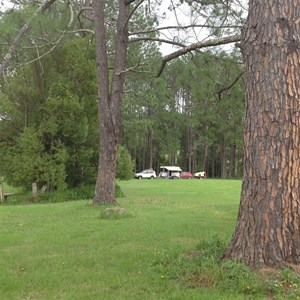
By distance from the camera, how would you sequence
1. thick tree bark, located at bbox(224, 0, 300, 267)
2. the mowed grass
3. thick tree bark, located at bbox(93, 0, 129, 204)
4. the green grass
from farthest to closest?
thick tree bark, located at bbox(93, 0, 129, 204), thick tree bark, located at bbox(224, 0, 300, 267), the mowed grass, the green grass

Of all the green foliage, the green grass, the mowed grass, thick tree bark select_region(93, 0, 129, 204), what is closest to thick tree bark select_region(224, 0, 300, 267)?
the green grass

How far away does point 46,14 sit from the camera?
35.0 ft

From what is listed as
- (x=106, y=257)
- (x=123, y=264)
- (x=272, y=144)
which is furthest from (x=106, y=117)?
(x=272, y=144)

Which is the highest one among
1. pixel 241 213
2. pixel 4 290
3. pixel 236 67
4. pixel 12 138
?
pixel 236 67

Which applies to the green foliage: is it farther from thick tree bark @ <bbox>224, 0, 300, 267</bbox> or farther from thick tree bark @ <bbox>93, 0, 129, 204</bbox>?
thick tree bark @ <bbox>224, 0, 300, 267</bbox>

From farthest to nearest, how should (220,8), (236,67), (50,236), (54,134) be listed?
(54,134)
(236,67)
(220,8)
(50,236)

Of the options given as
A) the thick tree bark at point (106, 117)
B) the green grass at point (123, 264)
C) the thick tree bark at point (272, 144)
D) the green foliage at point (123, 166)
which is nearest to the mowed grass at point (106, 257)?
the green grass at point (123, 264)

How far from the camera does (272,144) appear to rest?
4270 millimetres

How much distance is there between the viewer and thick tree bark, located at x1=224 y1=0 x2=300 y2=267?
4.22 metres

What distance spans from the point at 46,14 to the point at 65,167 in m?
7.78

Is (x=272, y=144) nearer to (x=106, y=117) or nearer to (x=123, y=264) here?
(x=123, y=264)

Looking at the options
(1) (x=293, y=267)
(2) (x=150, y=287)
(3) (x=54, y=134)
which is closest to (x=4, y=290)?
(2) (x=150, y=287)

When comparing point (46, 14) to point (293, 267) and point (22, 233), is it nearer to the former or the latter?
point (22, 233)

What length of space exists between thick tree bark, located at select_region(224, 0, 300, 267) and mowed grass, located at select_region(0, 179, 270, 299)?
694mm
